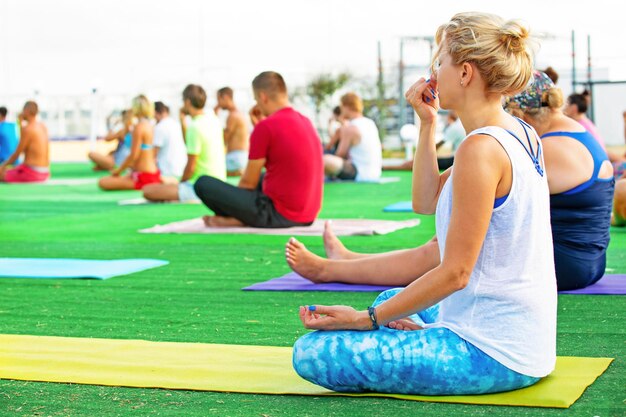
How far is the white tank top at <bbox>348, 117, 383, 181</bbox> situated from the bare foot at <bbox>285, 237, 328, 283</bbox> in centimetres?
867

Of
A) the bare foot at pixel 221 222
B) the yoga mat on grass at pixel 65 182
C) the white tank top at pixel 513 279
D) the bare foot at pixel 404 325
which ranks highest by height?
the white tank top at pixel 513 279

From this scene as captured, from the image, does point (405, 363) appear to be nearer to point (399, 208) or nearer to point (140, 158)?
point (399, 208)

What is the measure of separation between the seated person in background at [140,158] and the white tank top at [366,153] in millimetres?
2623

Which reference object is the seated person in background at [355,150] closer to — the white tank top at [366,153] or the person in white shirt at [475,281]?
the white tank top at [366,153]

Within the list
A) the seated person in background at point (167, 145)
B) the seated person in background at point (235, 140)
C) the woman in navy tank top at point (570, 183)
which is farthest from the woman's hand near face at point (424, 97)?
the seated person in background at point (235, 140)

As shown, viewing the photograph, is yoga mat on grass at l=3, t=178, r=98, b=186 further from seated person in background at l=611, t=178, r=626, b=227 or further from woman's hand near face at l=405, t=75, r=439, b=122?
woman's hand near face at l=405, t=75, r=439, b=122

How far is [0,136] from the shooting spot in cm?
1766

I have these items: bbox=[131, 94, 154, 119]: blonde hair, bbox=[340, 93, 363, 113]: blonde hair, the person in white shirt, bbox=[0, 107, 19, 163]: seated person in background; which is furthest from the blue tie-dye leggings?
bbox=[0, 107, 19, 163]: seated person in background

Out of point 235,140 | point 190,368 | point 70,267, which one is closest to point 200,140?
point 235,140

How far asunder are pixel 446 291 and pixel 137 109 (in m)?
10.2

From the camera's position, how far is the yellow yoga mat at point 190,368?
280 centimetres

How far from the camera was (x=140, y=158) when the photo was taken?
12.6 m

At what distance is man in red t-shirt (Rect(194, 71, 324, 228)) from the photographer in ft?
24.0

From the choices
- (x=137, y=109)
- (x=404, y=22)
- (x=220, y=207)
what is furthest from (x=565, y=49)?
(x=220, y=207)
